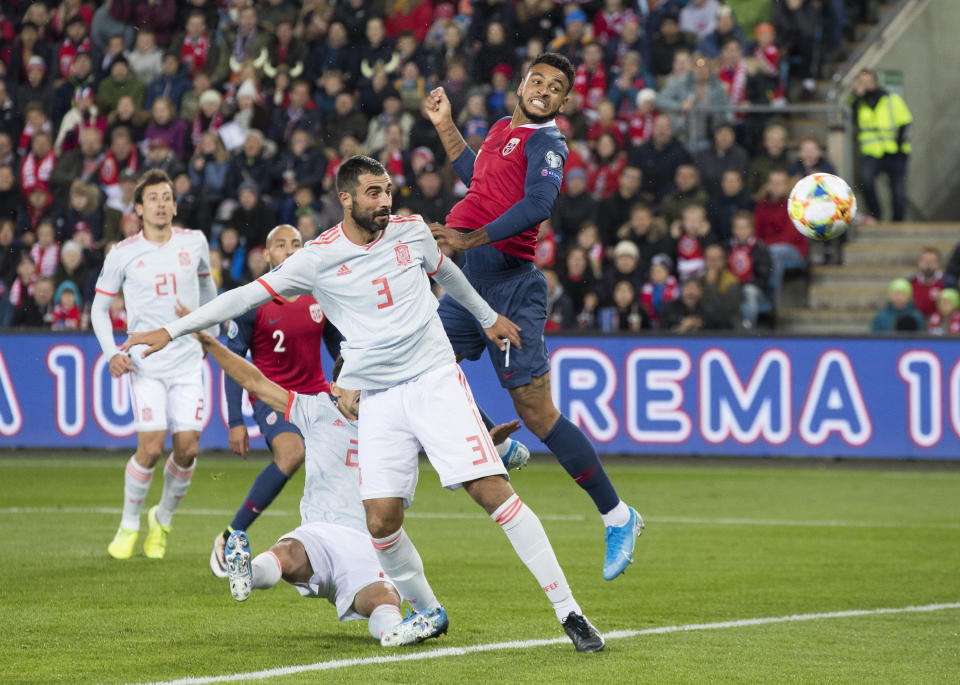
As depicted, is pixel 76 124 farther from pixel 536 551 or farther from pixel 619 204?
pixel 536 551

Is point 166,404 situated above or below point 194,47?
below

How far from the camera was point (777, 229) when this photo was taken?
1762cm

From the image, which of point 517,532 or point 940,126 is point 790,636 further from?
point 940,126

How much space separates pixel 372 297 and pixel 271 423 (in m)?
2.77

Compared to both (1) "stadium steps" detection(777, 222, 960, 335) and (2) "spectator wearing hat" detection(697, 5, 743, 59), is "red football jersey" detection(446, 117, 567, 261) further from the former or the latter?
(2) "spectator wearing hat" detection(697, 5, 743, 59)

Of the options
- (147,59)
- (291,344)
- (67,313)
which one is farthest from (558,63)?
(147,59)

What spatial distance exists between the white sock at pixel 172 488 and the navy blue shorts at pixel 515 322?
3214 millimetres

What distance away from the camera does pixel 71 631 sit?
288 inches

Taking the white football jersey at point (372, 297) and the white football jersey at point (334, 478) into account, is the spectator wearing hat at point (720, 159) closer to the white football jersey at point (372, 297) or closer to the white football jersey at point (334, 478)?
the white football jersey at point (334, 478)

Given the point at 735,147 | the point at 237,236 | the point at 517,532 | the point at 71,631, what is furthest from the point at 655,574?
the point at 237,236

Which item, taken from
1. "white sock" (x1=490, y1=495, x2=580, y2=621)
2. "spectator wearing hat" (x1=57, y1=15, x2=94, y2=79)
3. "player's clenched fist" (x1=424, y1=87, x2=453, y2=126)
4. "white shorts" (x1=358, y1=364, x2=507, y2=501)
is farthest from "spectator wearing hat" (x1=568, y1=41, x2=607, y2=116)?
"white sock" (x1=490, y1=495, x2=580, y2=621)

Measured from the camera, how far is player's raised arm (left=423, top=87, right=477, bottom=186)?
7750 mm

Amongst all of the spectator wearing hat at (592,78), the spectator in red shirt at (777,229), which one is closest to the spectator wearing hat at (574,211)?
the spectator wearing hat at (592,78)

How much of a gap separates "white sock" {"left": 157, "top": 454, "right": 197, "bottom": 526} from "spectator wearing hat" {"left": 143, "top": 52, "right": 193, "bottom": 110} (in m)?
12.5
